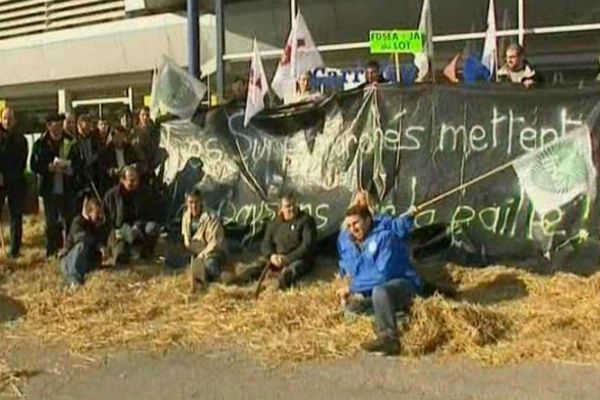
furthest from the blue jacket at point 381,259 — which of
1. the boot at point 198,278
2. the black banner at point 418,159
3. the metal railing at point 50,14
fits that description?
the metal railing at point 50,14

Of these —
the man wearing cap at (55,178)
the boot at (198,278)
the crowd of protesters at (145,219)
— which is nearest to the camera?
the crowd of protesters at (145,219)

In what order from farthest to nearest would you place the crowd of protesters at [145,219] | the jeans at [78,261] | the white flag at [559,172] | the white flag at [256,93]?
the white flag at [256,93]
the jeans at [78,261]
the white flag at [559,172]
the crowd of protesters at [145,219]

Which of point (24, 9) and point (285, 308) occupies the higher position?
point (24, 9)

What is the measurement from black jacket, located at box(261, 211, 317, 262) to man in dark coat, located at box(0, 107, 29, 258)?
3.38 metres

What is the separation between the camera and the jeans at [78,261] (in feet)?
37.9

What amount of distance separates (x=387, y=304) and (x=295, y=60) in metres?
5.37

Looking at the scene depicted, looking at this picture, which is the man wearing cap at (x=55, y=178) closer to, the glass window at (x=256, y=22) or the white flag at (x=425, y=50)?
the white flag at (x=425, y=50)

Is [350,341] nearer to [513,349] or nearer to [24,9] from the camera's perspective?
[513,349]

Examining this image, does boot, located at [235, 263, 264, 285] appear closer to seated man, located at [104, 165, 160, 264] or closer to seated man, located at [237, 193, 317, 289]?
seated man, located at [237, 193, 317, 289]

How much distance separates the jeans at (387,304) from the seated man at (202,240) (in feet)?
7.38

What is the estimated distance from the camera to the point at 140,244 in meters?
12.5

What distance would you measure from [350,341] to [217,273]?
2.75 m

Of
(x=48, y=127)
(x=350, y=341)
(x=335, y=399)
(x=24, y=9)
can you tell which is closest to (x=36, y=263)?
(x=48, y=127)

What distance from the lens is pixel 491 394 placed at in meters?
7.50
